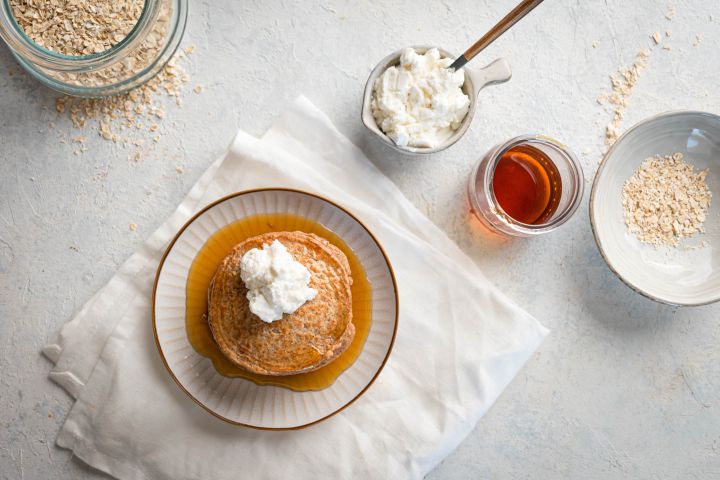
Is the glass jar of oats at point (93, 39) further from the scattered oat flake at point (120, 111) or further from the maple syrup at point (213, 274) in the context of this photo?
the maple syrup at point (213, 274)

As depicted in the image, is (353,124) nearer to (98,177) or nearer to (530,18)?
(530,18)

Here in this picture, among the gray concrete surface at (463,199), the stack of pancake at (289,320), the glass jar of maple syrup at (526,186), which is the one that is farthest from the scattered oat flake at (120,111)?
the glass jar of maple syrup at (526,186)

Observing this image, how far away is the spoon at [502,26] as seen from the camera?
1676 mm

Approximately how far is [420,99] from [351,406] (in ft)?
3.34

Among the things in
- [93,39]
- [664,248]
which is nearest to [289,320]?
[93,39]

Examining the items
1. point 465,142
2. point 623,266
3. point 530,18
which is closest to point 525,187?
point 465,142

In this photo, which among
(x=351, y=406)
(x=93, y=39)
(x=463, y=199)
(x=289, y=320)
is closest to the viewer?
(x=289, y=320)

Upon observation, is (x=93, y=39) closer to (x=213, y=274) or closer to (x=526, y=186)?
(x=213, y=274)

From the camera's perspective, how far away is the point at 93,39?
6.02 feet

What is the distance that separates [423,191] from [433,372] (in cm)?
62

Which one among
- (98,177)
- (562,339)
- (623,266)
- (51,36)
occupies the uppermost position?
(51,36)

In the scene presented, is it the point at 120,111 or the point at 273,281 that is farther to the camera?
the point at 120,111

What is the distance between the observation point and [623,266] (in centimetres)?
202

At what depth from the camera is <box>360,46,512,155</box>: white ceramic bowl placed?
185 centimetres
